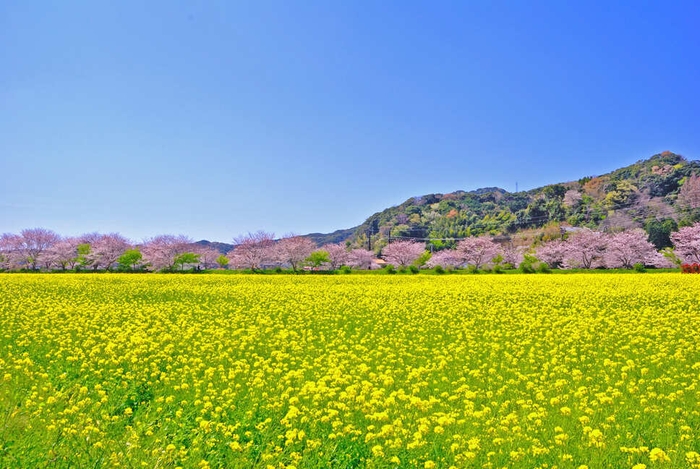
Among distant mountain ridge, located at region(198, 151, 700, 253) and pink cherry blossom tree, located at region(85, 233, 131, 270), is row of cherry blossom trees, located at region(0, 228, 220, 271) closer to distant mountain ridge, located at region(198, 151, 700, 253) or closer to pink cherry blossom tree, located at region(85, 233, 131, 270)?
pink cherry blossom tree, located at region(85, 233, 131, 270)

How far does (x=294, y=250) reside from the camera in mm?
73000

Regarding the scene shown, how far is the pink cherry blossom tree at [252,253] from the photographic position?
77.6 metres

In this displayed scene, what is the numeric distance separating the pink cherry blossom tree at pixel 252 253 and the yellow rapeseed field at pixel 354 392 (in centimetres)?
6035

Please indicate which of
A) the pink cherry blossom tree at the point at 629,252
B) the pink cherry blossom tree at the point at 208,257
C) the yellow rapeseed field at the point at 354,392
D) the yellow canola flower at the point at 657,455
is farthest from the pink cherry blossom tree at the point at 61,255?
the yellow canola flower at the point at 657,455

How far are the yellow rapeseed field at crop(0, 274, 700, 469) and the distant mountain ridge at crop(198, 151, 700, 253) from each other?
241ft

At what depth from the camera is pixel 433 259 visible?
83.4 metres

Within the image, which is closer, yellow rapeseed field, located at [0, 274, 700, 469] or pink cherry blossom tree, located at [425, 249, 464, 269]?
yellow rapeseed field, located at [0, 274, 700, 469]

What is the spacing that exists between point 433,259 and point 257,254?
31.9 metres

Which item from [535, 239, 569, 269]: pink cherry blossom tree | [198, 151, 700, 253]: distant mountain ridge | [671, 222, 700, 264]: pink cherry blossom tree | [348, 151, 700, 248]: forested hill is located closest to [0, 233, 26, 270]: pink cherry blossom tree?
[198, 151, 700, 253]: distant mountain ridge

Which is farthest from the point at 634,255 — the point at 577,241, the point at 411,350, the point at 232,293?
the point at 411,350

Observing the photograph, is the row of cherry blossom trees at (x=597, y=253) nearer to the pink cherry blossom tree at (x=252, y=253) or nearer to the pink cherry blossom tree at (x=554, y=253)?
the pink cherry blossom tree at (x=554, y=253)

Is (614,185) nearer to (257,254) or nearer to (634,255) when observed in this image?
(634,255)

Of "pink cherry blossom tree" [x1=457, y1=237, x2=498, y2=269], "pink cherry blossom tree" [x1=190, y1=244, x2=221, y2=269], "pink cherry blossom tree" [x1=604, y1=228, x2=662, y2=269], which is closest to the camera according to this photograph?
"pink cherry blossom tree" [x1=604, y1=228, x2=662, y2=269]

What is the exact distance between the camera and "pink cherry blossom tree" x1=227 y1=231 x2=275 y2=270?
7762cm
